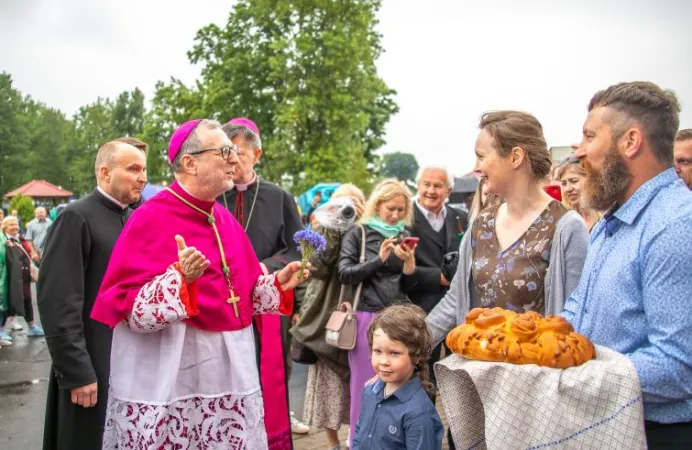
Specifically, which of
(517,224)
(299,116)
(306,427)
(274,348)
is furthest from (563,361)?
(299,116)

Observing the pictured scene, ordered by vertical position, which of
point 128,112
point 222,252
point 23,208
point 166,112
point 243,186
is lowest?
point 222,252

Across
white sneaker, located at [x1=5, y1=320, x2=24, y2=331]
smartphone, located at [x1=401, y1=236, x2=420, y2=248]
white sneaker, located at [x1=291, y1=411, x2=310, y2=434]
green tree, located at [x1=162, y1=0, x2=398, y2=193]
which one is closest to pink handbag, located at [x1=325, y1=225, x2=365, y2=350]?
smartphone, located at [x1=401, y1=236, x2=420, y2=248]

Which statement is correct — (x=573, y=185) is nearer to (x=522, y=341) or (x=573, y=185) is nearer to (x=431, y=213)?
(x=431, y=213)

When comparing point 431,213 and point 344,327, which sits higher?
point 431,213

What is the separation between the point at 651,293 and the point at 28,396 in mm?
7319

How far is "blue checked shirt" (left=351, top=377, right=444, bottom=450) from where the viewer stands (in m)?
3.19

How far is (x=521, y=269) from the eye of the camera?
3.07m

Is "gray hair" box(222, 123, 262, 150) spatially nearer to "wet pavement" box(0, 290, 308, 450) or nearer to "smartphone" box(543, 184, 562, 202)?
"wet pavement" box(0, 290, 308, 450)

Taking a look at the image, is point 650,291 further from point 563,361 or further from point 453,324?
point 453,324

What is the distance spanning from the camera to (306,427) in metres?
6.12

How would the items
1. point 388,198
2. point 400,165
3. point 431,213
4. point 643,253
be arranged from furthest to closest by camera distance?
point 400,165, point 431,213, point 388,198, point 643,253

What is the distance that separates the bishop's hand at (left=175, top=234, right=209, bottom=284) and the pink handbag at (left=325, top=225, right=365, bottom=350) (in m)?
2.24

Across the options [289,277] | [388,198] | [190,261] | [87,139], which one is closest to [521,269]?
[289,277]

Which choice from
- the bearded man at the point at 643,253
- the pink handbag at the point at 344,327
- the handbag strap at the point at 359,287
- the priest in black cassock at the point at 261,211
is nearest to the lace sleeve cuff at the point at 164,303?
the priest in black cassock at the point at 261,211
